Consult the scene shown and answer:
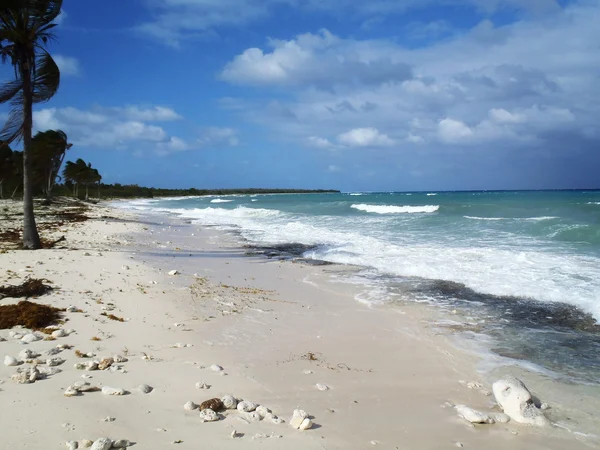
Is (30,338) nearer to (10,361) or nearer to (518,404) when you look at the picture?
(10,361)

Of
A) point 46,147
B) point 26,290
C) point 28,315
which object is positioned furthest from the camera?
point 46,147

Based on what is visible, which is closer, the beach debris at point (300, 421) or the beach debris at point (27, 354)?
the beach debris at point (300, 421)

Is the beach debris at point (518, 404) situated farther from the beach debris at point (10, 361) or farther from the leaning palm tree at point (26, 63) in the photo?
the leaning palm tree at point (26, 63)

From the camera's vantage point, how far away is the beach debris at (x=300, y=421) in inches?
136

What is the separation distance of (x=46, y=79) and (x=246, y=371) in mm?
11636

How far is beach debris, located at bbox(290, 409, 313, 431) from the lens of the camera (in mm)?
3465

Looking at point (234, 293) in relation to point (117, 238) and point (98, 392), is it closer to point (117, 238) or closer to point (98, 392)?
point (98, 392)

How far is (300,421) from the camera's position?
11.5ft

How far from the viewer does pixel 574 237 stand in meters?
17.8

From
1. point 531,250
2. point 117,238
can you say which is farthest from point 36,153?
point 531,250

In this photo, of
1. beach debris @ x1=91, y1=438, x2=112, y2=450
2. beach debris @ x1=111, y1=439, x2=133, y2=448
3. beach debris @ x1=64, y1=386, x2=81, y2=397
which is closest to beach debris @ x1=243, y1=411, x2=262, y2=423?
beach debris @ x1=111, y1=439, x2=133, y2=448

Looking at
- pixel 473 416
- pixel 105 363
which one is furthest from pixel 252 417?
pixel 473 416

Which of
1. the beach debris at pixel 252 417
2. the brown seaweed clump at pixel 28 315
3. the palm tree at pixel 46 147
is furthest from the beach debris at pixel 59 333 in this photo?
the palm tree at pixel 46 147

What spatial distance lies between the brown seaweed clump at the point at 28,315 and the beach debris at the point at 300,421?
12.5 ft
